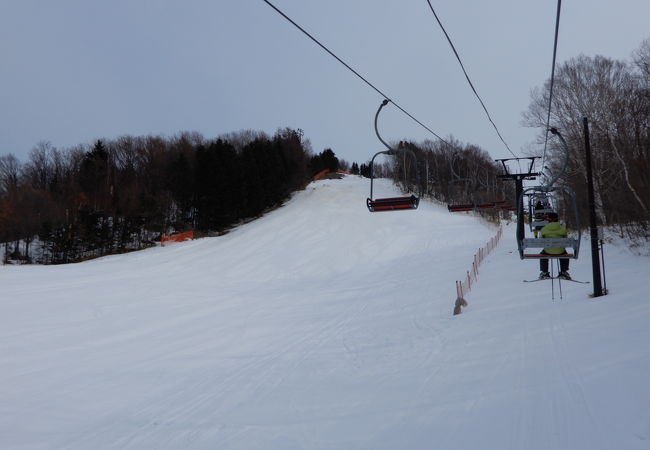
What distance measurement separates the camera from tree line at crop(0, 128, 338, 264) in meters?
43.4

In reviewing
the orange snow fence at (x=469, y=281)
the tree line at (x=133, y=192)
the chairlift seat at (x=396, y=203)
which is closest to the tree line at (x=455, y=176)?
the chairlift seat at (x=396, y=203)

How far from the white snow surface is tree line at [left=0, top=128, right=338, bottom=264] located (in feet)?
72.9

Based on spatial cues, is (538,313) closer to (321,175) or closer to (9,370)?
(9,370)

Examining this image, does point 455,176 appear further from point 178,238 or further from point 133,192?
point 133,192

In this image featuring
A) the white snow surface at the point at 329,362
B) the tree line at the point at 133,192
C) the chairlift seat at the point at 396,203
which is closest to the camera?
the white snow surface at the point at 329,362

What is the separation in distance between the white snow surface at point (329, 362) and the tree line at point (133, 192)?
2221cm

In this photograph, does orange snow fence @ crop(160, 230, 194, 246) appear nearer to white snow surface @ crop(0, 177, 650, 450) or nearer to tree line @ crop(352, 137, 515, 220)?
white snow surface @ crop(0, 177, 650, 450)

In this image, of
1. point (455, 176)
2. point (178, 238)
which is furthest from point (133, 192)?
point (455, 176)

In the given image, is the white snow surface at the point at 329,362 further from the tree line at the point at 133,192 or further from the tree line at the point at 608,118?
the tree line at the point at 133,192

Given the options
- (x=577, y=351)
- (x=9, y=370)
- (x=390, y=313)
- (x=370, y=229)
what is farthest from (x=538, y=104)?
(x=9, y=370)

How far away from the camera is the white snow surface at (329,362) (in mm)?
6066

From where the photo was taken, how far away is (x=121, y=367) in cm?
1068

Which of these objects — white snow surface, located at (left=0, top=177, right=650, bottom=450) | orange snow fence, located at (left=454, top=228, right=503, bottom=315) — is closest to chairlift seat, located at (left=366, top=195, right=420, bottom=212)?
white snow surface, located at (left=0, top=177, right=650, bottom=450)

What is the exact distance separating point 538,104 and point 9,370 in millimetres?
32710
